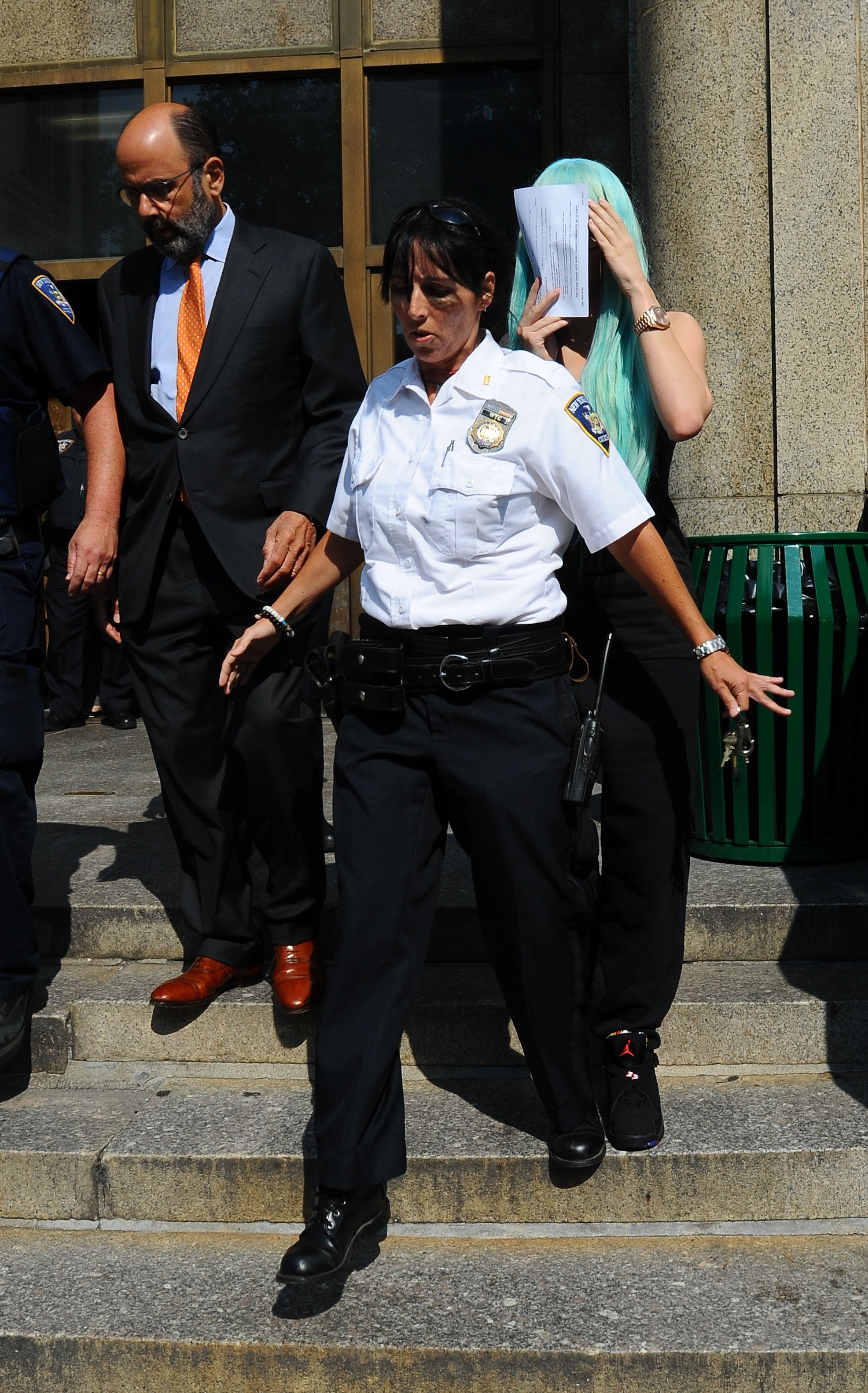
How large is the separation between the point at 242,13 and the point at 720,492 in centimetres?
413

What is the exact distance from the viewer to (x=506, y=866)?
8.59 ft

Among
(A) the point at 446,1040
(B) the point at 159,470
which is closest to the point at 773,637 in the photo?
(A) the point at 446,1040

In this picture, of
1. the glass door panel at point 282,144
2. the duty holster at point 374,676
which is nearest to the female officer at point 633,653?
the duty holster at point 374,676

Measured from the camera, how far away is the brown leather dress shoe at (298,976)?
10.9ft

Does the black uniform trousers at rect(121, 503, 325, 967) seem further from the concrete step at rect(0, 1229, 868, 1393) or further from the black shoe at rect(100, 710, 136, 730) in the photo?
the black shoe at rect(100, 710, 136, 730)

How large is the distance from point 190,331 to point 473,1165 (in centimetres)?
208

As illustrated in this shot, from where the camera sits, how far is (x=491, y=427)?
2566mm

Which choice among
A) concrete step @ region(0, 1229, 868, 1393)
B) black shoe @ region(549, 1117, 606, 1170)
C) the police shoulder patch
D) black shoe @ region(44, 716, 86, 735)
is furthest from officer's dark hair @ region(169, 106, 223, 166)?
black shoe @ region(44, 716, 86, 735)

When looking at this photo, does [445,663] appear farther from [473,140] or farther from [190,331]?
[473,140]

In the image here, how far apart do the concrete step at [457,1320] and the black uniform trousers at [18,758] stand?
70cm

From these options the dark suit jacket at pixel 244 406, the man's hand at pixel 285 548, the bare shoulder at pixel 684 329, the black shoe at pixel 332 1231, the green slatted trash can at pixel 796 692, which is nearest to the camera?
the black shoe at pixel 332 1231

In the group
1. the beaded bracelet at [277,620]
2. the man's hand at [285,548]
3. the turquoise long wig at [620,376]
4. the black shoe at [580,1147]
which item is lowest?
the black shoe at [580,1147]

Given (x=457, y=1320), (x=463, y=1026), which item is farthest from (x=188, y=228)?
(x=457, y=1320)

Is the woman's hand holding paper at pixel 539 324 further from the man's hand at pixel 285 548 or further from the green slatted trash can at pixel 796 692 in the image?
the green slatted trash can at pixel 796 692
